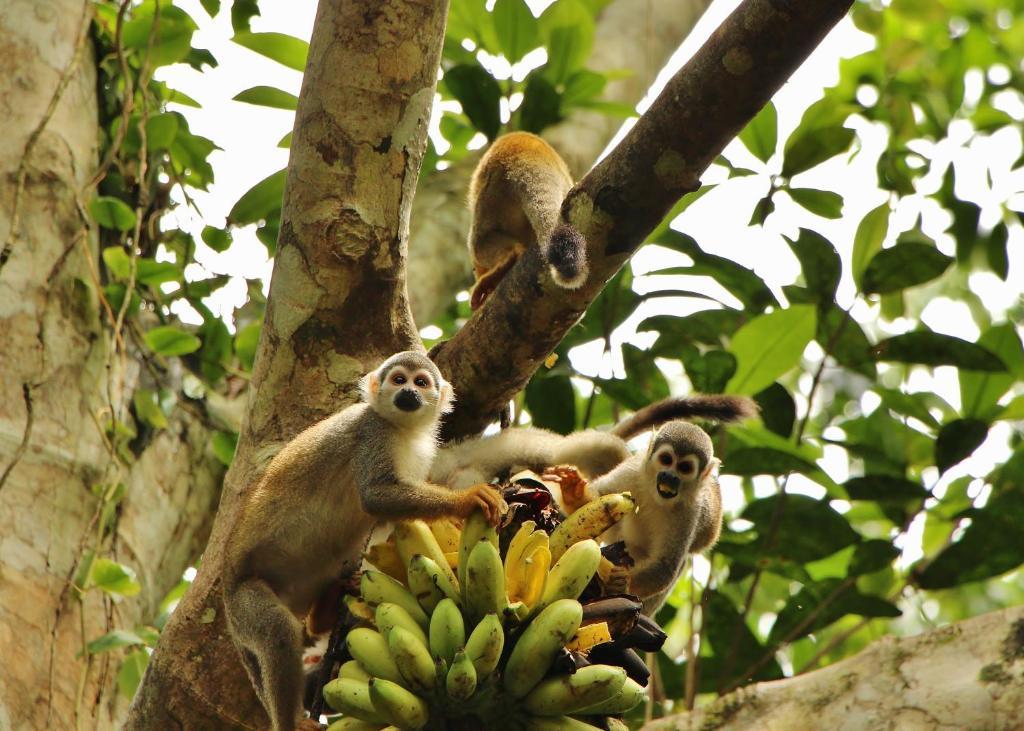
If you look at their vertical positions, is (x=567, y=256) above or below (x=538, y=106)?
Answer: below

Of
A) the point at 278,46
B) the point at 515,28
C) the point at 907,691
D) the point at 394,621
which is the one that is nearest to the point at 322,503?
the point at 394,621

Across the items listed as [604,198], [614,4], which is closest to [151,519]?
[604,198]

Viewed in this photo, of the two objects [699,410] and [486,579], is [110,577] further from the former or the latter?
[699,410]

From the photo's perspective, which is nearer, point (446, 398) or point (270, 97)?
point (446, 398)

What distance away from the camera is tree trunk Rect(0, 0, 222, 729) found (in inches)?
147

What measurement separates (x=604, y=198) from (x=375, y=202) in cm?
80

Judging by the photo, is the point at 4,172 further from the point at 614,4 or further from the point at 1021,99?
the point at 1021,99

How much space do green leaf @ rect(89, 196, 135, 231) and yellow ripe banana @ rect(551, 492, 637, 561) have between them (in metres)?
2.74

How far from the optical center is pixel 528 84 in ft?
17.9

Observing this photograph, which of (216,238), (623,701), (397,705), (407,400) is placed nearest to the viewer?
(397,705)

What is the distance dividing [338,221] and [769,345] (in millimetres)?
1888

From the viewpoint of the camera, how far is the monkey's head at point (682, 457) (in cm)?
368

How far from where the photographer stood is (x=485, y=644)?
2275mm

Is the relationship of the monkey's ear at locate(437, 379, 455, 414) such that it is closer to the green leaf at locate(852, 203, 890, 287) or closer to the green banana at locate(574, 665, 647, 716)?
the green banana at locate(574, 665, 647, 716)
